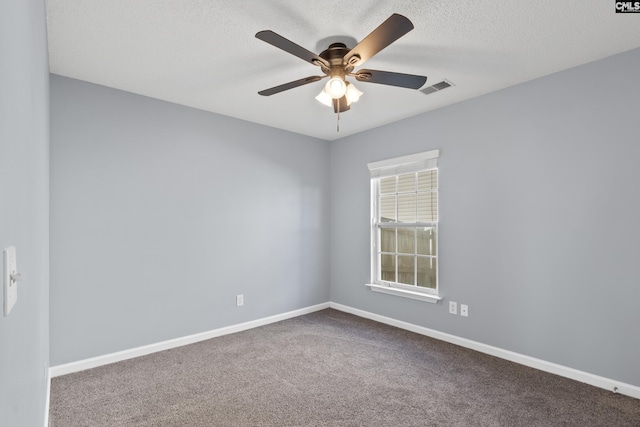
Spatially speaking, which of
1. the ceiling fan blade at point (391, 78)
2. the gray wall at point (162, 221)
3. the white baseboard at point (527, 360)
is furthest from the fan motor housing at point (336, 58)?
the white baseboard at point (527, 360)

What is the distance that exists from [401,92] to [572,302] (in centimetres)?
238

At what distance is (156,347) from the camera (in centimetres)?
338

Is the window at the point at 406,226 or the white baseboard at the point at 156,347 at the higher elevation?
the window at the point at 406,226

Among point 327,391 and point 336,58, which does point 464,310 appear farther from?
point 336,58

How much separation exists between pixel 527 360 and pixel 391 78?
2.73 metres

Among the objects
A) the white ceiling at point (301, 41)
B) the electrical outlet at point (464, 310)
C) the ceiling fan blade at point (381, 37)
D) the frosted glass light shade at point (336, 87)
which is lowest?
the electrical outlet at point (464, 310)

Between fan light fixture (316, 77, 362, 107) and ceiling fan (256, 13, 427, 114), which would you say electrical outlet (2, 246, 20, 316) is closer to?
ceiling fan (256, 13, 427, 114)

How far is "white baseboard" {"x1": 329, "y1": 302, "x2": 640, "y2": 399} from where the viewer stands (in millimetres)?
2586

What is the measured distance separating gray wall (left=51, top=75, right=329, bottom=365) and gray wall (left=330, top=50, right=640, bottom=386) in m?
1.74

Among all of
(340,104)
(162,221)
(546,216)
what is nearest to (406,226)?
(546,216)

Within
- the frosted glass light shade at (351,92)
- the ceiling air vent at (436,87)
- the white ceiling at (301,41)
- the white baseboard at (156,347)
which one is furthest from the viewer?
the ceiling air vent at (436,87)

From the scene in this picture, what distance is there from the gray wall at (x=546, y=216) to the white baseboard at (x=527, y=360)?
0.05 meters

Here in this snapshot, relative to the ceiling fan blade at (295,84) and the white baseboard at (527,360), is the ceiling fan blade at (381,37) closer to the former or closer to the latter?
the ceiling fan blade at (295,84)

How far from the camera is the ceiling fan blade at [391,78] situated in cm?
230
